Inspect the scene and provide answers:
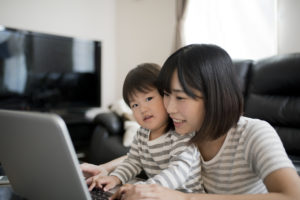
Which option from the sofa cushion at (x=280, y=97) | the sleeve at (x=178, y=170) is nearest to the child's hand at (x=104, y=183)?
the sleeve at (x=178, y=170)

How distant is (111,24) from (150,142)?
313cm

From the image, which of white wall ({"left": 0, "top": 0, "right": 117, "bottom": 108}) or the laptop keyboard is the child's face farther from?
white wall ({"left": 0, "top": 0, "right": 117, "bottom": 108})

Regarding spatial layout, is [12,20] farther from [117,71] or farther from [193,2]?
[193,2]

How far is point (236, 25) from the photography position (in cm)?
277

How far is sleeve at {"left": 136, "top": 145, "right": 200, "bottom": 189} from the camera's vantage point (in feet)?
2.47

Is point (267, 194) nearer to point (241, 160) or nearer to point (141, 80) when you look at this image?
point (241, 160)

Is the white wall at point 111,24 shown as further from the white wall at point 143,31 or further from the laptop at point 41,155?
the laptop at point 41,155

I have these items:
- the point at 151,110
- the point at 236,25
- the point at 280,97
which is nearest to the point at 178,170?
the point at 151,110

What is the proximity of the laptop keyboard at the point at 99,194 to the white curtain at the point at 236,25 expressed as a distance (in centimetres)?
222

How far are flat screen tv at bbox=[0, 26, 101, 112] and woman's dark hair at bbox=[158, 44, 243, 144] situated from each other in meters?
2.28

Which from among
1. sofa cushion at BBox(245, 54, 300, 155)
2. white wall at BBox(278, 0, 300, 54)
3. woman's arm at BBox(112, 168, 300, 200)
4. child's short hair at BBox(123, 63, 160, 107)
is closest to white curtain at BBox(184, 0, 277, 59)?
white wall at BBox(278, 0, 300, 54)

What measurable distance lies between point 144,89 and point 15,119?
49 cm

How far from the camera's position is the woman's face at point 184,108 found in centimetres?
80

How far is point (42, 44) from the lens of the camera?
2844mm
